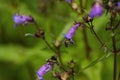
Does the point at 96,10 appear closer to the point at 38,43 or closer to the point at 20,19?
the point at 20,19

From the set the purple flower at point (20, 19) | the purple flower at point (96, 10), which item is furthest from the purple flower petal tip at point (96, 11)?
the purple flower at point (20, 19)

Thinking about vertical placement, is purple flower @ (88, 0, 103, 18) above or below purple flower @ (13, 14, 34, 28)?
below

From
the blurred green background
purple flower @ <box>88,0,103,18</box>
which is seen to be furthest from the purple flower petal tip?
the blurred green background

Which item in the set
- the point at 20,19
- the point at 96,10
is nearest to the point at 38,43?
the point at 20,19

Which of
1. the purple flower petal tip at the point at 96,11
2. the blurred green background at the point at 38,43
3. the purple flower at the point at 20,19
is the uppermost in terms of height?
the blurred green background at the point at 38,43

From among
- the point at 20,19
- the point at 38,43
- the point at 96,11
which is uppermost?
the point at 38,43

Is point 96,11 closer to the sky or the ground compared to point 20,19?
closer to the ground

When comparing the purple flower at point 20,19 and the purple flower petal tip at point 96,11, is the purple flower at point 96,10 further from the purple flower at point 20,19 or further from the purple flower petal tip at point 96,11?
the purple flower at point 20,19

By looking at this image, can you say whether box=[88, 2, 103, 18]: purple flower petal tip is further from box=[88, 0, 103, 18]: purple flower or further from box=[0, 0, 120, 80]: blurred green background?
box=[0, 0, 120, 80]: blurred green background
